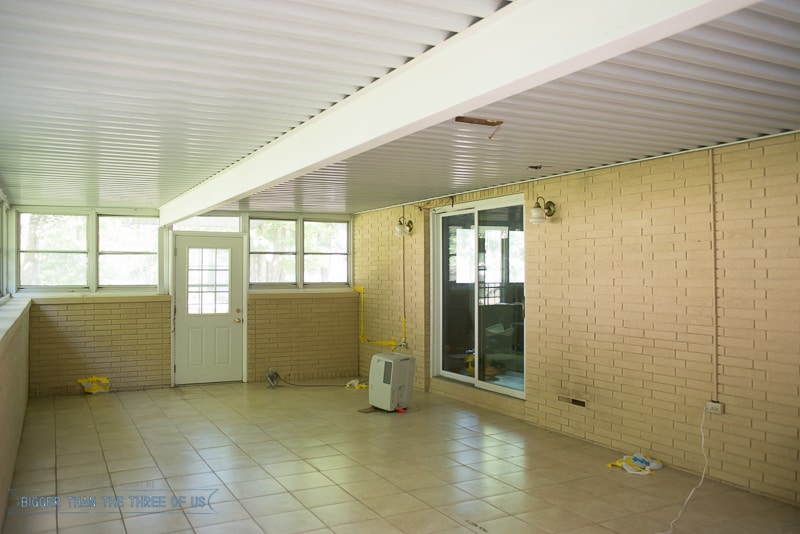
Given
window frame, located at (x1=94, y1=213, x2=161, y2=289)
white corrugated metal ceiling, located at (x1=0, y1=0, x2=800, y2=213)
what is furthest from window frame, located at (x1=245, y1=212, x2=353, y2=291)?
white corrugated metal ceiling, located at (x1=0, y1=0, x2=800, y2=213)

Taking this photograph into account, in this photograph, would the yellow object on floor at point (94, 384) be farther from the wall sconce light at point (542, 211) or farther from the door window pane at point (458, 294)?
the wall sconce light at point (542, 211)

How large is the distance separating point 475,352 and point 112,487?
4657mm

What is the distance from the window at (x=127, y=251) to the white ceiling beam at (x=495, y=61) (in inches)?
260

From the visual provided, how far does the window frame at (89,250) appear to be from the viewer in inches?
368

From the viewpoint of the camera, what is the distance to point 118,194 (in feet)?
27.4

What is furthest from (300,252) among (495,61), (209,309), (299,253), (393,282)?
(495,61)

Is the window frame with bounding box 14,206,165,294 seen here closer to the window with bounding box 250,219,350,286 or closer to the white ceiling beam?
the window with bounding box 250,219,350,286

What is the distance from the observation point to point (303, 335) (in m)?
10.6

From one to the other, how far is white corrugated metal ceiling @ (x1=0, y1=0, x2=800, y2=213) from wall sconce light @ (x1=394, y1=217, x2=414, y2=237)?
289 cm

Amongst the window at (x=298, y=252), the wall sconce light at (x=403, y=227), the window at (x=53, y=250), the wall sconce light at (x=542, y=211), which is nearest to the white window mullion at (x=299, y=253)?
the window at (x=298, y=252)

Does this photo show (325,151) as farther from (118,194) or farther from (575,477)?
(118,194)

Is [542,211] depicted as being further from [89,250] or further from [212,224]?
[89,250]

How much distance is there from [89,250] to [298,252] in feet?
10.6

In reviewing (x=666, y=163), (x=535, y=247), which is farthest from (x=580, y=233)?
(x=666, y=163)
